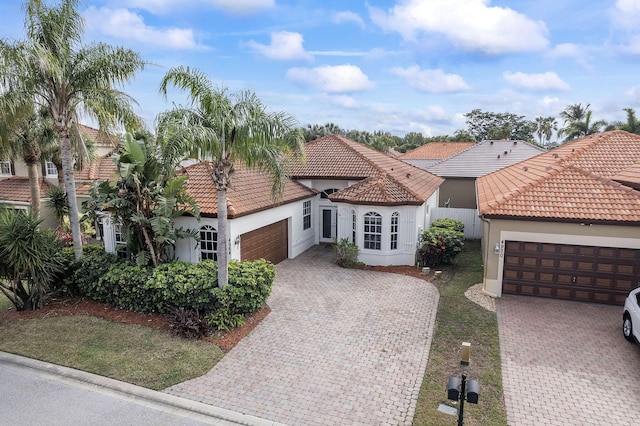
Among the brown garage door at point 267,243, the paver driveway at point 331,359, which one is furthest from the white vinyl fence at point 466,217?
the brown garage door at point 267,243

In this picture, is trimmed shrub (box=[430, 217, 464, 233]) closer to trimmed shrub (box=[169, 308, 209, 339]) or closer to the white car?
the white car

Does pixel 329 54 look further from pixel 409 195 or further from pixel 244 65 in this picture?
pixel 409 195

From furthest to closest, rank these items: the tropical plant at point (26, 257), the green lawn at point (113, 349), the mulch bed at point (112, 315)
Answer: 1. the tropical plant at point (26, 257)
2. the mulch bed at point (112, 315)
3. the green lawn at point (113, 349)

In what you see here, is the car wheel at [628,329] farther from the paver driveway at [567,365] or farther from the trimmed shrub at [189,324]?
the trimmed shrub at [189,324]

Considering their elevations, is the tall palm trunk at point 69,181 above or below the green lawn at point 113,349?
above

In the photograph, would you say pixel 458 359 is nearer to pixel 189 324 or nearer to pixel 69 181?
pixel 189 324

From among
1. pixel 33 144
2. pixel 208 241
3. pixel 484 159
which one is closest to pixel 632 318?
pixel 208 241

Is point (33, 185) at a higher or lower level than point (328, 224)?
higher
